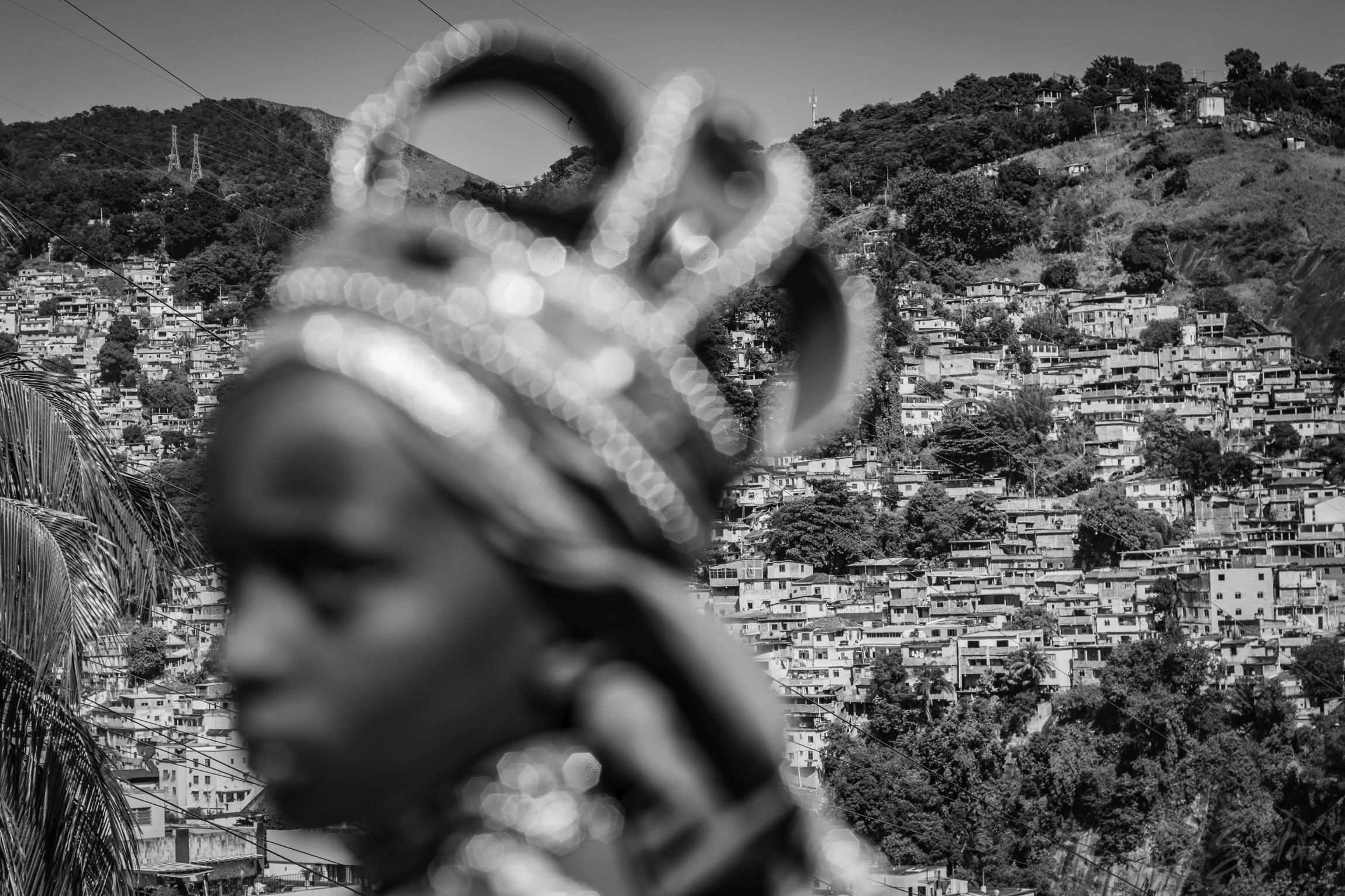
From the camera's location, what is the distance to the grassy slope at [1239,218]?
47.7 m

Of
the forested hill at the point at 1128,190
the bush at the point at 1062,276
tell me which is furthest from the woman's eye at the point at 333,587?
the bush at the point at 1062,276

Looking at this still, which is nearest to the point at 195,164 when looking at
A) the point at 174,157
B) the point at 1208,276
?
the point at 174,157

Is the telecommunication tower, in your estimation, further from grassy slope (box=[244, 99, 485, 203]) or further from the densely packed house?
grassy slope (box=[244, 99, 485, 203])

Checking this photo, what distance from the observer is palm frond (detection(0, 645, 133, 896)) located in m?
3.11

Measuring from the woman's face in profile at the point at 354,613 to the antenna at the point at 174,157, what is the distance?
63439mm

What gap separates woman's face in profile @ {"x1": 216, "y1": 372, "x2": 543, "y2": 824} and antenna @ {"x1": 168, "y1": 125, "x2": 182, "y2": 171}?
208ft

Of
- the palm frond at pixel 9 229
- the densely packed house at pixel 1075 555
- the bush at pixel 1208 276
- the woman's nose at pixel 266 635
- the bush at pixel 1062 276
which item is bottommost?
the woman's nose at pixel 266 635

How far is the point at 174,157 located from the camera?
61719 mm

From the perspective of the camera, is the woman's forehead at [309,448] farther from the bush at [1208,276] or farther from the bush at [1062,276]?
the bush at [1062,276]

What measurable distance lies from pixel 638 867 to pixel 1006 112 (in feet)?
208

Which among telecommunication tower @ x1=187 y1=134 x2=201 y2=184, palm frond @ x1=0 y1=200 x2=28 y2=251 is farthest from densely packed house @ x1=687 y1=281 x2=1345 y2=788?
telecommunication tower @ x1=187 y1=134 x2=201 y2=184

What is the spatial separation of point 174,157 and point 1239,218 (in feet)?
113

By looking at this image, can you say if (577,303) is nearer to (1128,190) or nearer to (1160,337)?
(1160,337)

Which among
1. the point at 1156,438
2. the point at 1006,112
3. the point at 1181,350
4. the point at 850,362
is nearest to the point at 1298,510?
the point at 1156,438
